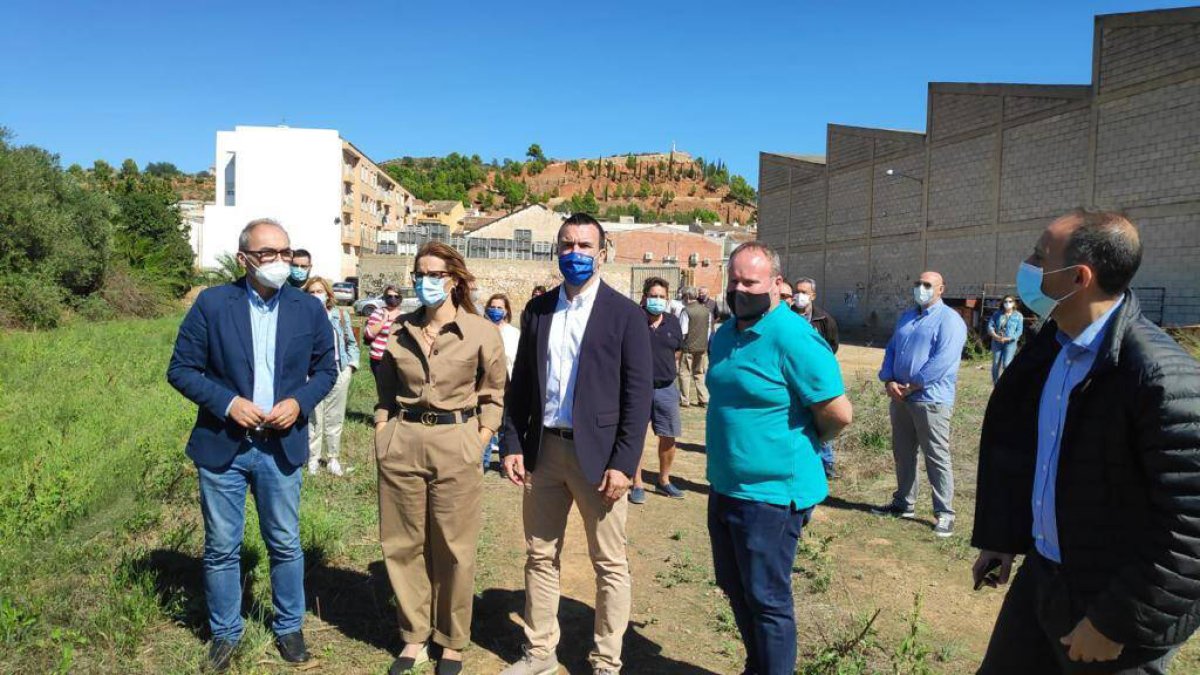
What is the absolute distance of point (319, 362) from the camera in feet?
12.7

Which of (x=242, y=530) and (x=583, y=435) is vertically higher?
(x=583, y=435)

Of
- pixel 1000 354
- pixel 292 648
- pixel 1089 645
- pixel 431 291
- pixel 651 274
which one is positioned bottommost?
pixel 292 648

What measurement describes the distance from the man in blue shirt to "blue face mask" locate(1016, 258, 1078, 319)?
11.4 feet

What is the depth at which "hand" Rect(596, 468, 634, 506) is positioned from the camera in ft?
11.3

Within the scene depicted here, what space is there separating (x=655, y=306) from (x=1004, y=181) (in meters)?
23.9

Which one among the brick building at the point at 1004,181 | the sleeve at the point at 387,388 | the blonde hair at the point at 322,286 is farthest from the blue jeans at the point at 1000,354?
the sleeve at the point at 387,388

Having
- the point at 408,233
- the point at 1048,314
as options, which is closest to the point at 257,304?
the point at 1048,314

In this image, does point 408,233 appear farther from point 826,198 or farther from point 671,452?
point 671,452

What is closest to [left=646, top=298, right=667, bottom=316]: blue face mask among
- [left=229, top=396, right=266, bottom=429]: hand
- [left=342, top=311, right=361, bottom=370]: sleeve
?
[left=342, top=311, right=361, bottom=370]: sleeve

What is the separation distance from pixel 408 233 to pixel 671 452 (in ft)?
184

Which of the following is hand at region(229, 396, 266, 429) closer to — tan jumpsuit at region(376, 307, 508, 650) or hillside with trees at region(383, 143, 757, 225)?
tan jumpsuit at region(376, 307, 508, 650)

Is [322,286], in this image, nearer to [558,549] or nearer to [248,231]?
[248,231]

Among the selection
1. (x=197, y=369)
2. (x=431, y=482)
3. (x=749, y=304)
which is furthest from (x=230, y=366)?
(x=749, y=304)

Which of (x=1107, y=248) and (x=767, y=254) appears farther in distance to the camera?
(x=767, y=254)
